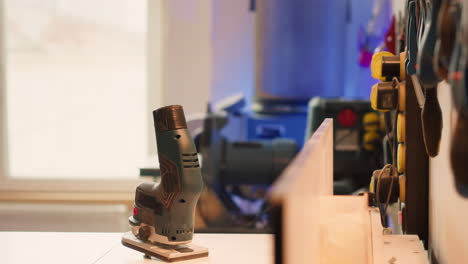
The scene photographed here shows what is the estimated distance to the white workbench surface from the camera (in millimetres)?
1267

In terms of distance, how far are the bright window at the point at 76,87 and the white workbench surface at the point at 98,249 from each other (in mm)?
2929

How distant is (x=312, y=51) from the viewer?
3646 millimetres

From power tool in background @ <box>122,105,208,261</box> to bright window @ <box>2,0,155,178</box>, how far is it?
3.23 m

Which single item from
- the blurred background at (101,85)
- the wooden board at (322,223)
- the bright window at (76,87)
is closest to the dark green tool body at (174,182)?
the wooden board at (322,223)

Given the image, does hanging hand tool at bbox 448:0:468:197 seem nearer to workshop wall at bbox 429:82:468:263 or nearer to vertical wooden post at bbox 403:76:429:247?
workshop wall at bbox 429:82:468:263

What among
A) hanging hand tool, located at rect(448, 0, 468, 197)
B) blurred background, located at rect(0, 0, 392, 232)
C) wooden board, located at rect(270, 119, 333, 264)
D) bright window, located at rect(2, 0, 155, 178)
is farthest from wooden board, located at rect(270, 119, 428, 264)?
bright window, located at rect(2, 0, 155, 178)

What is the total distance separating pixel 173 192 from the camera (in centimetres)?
121

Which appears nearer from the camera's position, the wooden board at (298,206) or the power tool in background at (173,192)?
the wooden board at (298,206)

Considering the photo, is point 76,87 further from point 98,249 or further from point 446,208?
point 446,208

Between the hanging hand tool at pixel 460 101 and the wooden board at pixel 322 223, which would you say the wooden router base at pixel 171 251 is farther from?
the hanging hand tool at pixel 460 101

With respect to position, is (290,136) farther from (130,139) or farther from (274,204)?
(274,204)

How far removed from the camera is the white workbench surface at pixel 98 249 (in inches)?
49.9

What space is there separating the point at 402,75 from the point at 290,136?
2102 millimetres

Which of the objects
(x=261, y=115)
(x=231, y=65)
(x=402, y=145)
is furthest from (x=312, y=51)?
(x=402, y=145)
